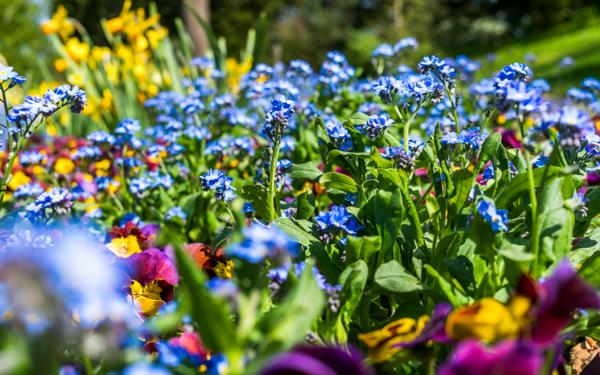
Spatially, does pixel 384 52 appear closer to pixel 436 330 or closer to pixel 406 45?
pixel 406 45

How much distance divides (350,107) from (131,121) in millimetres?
1048

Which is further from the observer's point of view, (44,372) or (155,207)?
(155,207)

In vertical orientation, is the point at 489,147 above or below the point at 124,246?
below

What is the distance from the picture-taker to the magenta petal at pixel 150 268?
6.00ft

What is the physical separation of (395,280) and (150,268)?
0.73 metres

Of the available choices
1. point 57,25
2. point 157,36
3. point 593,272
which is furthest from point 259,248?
point 57,25

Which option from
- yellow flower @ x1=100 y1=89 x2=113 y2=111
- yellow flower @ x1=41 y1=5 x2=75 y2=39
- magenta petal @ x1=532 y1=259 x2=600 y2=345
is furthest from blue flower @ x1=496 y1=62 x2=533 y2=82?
yellow flower @ x1=41 y1=5 x2=75 y2=39

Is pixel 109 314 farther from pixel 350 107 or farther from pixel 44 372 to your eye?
pixel 350 107

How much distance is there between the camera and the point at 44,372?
2.70ft

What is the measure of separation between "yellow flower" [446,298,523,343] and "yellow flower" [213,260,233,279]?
948mm

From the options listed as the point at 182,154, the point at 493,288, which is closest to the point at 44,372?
the point at 493,288

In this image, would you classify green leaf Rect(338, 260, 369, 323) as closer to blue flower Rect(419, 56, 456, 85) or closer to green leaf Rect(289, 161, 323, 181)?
green leaf Rect(289, 161, 323, 181)

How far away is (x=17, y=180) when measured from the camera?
3186 millimetres

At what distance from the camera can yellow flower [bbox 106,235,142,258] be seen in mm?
2100
